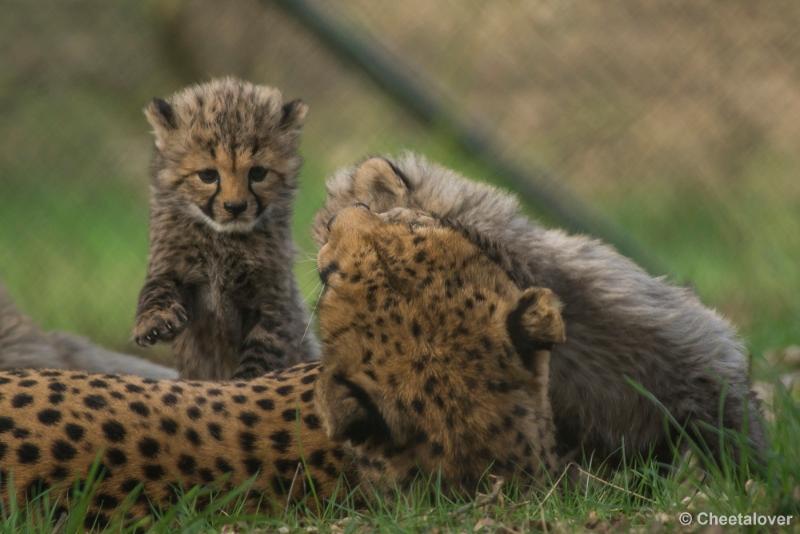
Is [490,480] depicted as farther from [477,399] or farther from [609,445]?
[609,445]

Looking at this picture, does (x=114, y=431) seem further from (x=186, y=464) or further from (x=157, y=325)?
(x=157, y=325)

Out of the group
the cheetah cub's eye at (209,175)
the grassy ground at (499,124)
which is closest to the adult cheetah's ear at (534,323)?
the cheetah cub's eye at (209,175)

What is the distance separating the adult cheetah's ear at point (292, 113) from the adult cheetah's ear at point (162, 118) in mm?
308

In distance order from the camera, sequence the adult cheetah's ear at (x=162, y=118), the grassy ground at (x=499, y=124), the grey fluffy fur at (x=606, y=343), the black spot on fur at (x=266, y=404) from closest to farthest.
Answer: the black spot on fur at (x=266, y=404)
the grey fluffy fur at (x=606, y=343)
the adult cheetah's ear at (x=162, y=118)
the grassy ground at (x=499, y=124)

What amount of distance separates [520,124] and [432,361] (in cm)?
276

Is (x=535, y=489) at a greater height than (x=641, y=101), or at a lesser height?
lesser

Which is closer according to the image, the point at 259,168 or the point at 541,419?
the point at 541,419

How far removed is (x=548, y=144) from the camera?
17.1ft

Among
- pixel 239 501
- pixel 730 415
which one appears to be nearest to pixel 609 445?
pixel 730 415

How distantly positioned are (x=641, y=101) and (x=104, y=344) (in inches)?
87.1

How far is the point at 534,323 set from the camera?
2.86 m

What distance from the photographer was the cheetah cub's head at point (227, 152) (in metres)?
3.83

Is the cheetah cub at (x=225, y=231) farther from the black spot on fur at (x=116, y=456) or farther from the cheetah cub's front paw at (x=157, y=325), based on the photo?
the black spot on fur at (x=116, y=456)

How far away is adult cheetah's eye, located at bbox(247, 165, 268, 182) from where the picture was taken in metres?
3.90
